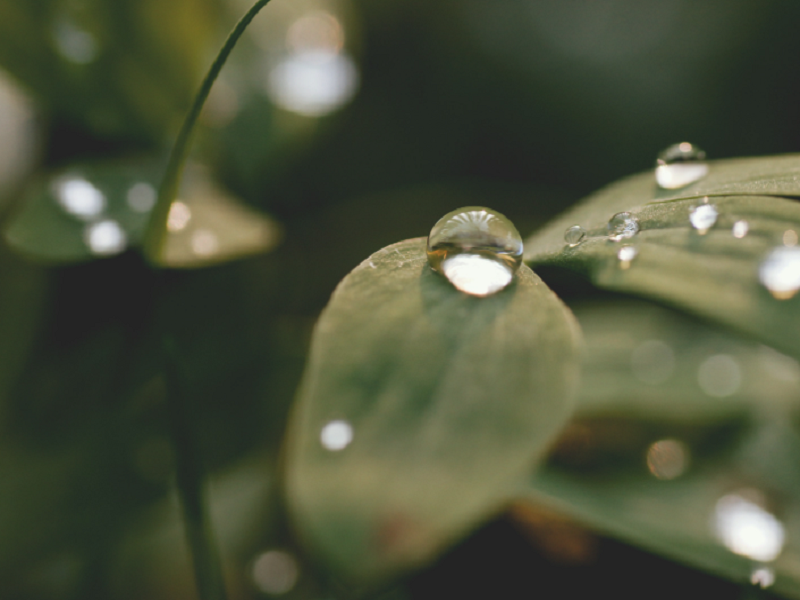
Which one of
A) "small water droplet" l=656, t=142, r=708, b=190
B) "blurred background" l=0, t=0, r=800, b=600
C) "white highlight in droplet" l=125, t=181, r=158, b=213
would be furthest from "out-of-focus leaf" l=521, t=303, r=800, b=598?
"white highlight in droplet" l=125, t=181, r=158, b=213

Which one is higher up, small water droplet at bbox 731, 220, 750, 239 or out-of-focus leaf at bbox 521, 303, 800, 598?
small water droplet at bbox 731, 220, 750, 239

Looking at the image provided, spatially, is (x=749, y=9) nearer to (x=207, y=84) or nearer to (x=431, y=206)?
(x=431, y=206)

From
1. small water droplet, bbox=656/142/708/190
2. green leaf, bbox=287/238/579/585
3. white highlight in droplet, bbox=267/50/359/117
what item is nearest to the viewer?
green leaf, bbox=287/238/579/585

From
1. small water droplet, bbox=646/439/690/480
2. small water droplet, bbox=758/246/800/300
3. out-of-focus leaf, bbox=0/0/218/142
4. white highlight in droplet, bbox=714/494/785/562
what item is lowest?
white highlight in droplet, bbox=714/494/785/562

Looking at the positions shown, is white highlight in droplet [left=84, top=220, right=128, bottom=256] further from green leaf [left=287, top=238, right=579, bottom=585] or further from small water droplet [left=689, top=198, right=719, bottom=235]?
small water droplet [left=689, top=198, right=719, bottom=235]

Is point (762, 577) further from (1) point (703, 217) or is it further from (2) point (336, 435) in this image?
(2) point (336, 435)

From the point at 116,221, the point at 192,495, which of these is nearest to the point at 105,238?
the point at 116,221

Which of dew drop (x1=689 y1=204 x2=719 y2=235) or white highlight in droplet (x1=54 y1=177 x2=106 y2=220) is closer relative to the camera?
→ dew drop (x1=689 y1=204 x2=719 y2=235)
